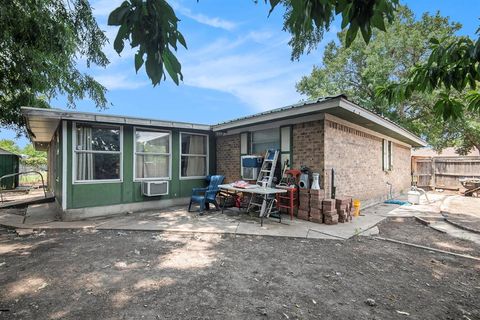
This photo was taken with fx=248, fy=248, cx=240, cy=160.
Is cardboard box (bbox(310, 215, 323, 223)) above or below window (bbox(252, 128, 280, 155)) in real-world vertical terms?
below

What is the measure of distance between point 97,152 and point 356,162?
7.28 meters

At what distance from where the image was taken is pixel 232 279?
3041 millimetres

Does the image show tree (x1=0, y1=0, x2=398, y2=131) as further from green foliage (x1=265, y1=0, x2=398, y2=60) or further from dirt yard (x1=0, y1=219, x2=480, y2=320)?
dirt yard (x1=0, y1=219, x2=480, y2=320)

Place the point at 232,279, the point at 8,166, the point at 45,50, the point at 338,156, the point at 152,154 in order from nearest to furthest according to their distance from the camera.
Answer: the point at 232,279 < the point at 45,50 < the point at 338,156 < the point at 152,154 < the point at 8,166

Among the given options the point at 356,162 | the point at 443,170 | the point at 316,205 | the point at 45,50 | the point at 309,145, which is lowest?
the point at 316,205

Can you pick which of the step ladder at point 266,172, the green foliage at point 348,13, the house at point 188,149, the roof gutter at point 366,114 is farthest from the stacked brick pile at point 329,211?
the green foliage at point 348,13

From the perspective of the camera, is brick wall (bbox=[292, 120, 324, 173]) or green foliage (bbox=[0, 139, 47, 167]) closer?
brick wall (bbox=[292, 120, 324, 173])

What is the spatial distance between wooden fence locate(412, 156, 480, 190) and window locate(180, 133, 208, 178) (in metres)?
13.3

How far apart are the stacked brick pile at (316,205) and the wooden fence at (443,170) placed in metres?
12.6

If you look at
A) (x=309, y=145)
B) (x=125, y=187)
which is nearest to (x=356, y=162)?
(x=309, y=145)

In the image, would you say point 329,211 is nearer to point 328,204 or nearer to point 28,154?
point 328,204

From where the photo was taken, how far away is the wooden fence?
43.6ft

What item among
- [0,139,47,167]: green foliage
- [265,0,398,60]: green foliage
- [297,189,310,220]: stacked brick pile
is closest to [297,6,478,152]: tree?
[297,189,310,220]: stacked brick pile

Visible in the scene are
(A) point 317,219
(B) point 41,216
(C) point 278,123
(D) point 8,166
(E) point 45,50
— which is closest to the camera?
(E) point 45,50
